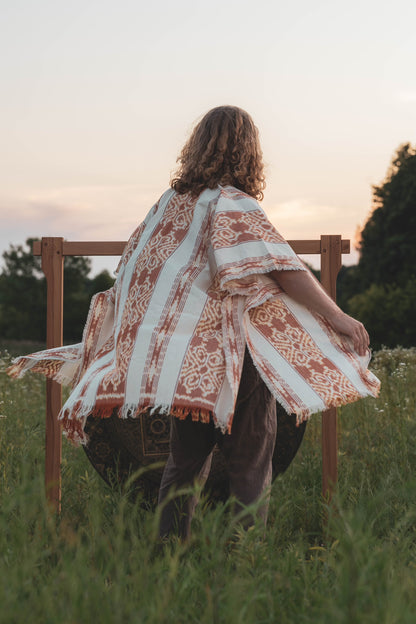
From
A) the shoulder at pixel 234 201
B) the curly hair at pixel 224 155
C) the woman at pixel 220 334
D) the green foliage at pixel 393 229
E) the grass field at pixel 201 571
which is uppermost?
the green foliage at pixel 393 229

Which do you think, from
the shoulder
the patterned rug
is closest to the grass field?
the patterned rug

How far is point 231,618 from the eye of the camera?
1604mm

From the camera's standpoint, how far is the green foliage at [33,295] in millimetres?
33562

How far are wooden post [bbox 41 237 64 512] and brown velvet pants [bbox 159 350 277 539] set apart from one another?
96cm

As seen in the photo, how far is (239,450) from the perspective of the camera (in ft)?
8.84

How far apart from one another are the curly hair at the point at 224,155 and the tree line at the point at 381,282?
16.9 metres

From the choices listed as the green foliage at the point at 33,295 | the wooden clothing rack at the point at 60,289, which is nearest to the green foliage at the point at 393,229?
the green foliage at the point at 33,295

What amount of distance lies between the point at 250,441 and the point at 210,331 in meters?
0.45

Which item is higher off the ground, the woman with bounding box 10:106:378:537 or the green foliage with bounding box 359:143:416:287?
the green foliage with bounding box 359:143:416:287

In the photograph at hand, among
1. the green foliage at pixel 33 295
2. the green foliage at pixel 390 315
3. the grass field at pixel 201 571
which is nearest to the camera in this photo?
the grass field at pixel 201 571

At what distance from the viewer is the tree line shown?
2039cm

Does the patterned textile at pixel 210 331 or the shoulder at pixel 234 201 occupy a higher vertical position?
Answer: the shoulder at pixel 234 201

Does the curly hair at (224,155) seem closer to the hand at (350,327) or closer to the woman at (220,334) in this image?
the woman at (220,334)

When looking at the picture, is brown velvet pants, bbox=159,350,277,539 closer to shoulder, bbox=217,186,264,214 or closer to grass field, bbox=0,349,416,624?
grass field, bbox=0,349,416,624
